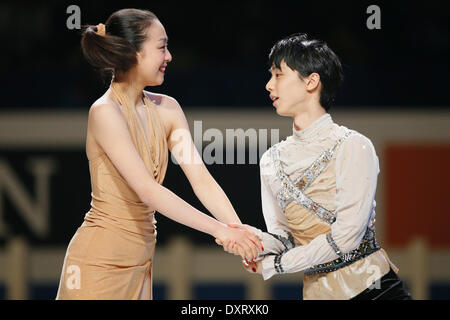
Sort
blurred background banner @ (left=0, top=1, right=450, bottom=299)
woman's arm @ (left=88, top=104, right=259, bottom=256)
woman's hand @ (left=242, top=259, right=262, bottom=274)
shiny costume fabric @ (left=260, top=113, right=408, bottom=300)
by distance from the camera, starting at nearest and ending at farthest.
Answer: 1. shiny costume fabric @ (left=260, top=113, right=408, bottom=300)
2. woman's arm @ (left=88, top=104, right=259, bottom=256)
3. woman's hand @ (left=242, top=259, right=262, bottom=274)
4. blurred background banner @ (left=0, top=1, right=450, bottom=299)

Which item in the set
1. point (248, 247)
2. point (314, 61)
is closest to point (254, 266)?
point (248, 247)

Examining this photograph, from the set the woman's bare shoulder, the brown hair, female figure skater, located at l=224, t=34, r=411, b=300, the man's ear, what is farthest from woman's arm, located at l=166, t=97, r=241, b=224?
the man's ear

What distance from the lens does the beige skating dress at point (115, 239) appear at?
2.76m

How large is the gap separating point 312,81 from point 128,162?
743 millimetres

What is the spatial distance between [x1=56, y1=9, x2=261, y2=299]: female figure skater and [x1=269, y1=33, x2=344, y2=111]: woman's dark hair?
Answer: 50 centimetres

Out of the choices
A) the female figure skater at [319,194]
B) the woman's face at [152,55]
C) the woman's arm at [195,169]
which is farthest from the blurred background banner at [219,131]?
the female figure skater at [319,194]

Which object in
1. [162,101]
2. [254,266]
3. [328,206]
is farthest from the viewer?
[162,101]

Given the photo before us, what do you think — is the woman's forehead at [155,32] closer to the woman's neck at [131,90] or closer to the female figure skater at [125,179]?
the female figure skater at [125,179]

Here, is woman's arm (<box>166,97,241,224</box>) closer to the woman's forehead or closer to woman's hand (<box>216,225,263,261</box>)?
woman's hand (<box>216,225,263,261</box>)

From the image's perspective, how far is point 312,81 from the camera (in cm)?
280

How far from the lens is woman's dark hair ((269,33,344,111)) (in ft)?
9.20

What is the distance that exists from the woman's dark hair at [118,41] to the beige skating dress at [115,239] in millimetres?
111

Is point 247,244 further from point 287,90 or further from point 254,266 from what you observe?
point 287,90
